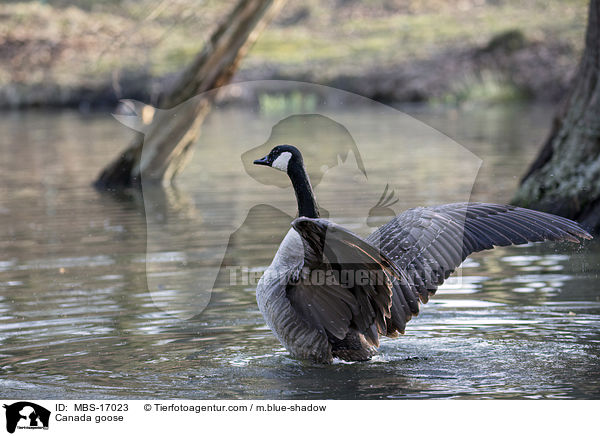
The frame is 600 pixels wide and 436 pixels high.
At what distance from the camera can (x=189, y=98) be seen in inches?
575

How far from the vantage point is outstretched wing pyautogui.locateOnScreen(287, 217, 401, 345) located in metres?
4.84

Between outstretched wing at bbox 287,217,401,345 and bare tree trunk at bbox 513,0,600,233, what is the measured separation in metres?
4.90

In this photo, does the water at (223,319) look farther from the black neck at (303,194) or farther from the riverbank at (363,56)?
the riverbank at (363,56)

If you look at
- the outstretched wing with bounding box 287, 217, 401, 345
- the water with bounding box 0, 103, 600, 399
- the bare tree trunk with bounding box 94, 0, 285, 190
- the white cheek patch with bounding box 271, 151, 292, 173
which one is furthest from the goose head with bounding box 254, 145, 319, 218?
the bare tree trunk with bounding box 94, 0, 285, 190

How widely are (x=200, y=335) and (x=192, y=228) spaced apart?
4.75 m

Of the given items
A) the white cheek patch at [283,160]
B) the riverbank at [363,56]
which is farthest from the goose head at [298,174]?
the riverbank at [363,56]

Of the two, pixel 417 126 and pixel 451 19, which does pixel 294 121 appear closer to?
pixel 417 126

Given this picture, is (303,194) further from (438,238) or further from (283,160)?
(438,238)

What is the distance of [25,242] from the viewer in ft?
36.3

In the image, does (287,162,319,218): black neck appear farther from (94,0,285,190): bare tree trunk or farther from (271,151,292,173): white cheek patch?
(94,0,285,190): bare tree trunk

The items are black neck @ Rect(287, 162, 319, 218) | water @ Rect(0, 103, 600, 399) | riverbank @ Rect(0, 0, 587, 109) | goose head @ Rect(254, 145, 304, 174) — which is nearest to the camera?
water @ Rect(0, 103, 600, 399)
